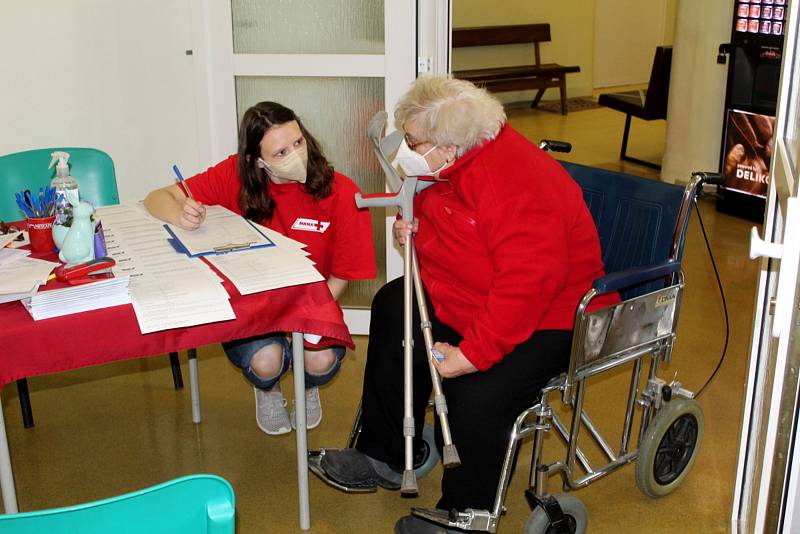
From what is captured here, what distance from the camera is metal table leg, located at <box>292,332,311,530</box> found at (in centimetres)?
222

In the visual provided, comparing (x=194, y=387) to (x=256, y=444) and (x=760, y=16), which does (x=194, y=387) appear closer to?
(x=256, y=444)

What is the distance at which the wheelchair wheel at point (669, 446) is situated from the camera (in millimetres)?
2418

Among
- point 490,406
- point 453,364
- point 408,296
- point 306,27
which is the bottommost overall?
point 490,406

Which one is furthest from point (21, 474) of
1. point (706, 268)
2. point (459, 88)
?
point (706, 268)

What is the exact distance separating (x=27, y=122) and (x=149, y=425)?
1.19 meters

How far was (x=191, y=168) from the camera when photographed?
3.58m

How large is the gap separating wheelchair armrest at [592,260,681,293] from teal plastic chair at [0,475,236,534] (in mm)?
1123

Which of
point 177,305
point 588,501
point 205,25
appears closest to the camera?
point 177,305

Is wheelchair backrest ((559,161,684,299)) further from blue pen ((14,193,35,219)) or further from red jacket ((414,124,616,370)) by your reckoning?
blue pen ((14,193,35,219))

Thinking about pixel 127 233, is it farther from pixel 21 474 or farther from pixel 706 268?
pixel 706 268

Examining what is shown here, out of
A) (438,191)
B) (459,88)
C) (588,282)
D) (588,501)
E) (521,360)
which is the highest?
(459,88)

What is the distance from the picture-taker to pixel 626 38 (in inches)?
346

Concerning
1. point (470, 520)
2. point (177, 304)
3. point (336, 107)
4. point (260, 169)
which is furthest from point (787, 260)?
point (336, 107)

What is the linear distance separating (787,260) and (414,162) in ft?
3.07
